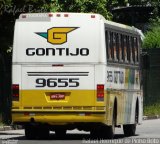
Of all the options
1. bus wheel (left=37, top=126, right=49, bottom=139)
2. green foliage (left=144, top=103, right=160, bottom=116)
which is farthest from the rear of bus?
green foliage (left=144, top=103, right=160, bottom=116)

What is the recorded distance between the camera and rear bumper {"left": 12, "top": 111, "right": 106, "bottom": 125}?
2405 cm

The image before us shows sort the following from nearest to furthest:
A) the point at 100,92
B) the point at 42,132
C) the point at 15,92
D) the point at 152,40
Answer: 1. the point at 100,92
2. the point at 15,92
3. the point at 42,132
4. the point at 152,40

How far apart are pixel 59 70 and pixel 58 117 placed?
121 centimetres

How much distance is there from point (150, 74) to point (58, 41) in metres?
21.7

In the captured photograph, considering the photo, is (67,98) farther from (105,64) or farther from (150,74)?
(150,74)

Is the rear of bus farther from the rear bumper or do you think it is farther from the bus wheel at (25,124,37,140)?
the bus wheel at (25,124,37,140)

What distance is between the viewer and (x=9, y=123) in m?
32.5

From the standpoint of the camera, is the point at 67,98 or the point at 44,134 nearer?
the point at 67,98

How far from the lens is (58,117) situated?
79.3ft

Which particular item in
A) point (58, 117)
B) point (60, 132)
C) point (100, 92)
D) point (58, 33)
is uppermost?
point (58, 33)

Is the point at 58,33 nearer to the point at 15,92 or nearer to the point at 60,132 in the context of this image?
the point at 15,92

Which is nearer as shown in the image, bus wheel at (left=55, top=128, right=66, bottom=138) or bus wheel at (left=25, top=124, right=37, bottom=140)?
bus wheel at (left=25, top=124, right=37, bottom=140)

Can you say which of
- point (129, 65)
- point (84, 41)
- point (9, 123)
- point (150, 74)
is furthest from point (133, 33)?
point (150, 74)

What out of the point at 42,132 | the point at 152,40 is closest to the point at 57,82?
the point at 42,132
